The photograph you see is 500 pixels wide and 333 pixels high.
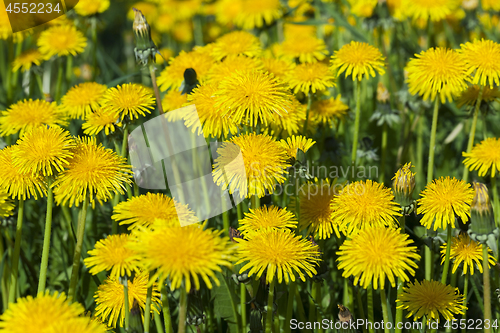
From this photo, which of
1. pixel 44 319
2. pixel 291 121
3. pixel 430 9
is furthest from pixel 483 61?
pixel 44 319

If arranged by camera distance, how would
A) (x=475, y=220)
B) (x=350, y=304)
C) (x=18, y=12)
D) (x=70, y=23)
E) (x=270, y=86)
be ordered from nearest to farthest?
1. (x=475, y=220)
2. (x=270, y=86)
3. (x=350, y=304)
4. (x=18, y=12)
5. (x=70, y=23)

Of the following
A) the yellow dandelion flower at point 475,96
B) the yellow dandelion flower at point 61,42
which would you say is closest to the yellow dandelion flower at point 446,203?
the yellow dandelion flower at point 475,96

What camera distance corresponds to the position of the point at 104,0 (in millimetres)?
3104

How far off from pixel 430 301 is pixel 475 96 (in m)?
1.05

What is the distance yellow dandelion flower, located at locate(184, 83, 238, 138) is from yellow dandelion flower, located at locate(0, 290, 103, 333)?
793 mm

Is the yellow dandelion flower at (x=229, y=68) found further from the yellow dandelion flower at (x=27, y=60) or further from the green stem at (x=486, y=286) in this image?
the yellow dandelion flower at (x=27, y=60)

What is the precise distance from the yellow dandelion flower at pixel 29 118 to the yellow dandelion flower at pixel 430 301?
154 centimetres

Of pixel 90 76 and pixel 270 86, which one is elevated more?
pixel 90 76

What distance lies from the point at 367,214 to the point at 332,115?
91 cm

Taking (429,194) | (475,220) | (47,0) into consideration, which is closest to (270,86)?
(429,194)

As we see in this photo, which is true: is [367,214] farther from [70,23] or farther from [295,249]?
[70,23]

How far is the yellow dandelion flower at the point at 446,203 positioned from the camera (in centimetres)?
151

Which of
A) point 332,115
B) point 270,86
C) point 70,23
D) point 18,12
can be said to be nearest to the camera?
point 270,86

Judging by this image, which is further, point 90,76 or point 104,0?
point 90,76
